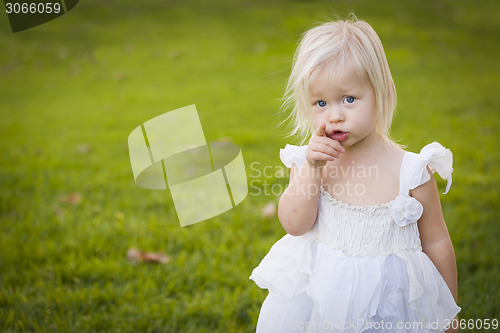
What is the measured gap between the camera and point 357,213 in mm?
1566

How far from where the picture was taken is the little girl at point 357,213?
4.92ft

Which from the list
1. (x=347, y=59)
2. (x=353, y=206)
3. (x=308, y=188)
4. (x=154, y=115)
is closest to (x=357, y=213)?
(x=353, y=206)

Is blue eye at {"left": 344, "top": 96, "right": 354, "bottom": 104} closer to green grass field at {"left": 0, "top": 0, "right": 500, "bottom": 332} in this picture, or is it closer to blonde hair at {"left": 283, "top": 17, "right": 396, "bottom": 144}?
blonde hair at {"left": 283, "top": 17, "right": 396, "bottom": 144}

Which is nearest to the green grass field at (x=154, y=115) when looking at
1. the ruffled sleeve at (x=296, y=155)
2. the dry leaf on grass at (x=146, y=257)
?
the dry leaf on grass at (x=146, y=257)

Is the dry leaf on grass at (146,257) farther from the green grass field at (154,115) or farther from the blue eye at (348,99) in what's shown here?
the blue eye at (348,99)

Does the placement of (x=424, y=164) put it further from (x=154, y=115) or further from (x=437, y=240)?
(x=154, y=115)

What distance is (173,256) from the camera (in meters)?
3.03

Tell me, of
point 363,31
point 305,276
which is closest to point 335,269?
point 305,276

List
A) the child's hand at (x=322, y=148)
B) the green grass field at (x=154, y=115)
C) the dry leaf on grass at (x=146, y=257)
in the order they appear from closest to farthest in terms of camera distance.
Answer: the child's hand at (x=322, y=148) < the green grass field at (x=154, y=115) < the dry leaf on grass at (x=146, y=257)

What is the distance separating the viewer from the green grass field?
2584 millimetres

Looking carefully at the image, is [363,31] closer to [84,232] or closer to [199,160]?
[84,232]

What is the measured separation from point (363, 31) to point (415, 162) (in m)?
0.43

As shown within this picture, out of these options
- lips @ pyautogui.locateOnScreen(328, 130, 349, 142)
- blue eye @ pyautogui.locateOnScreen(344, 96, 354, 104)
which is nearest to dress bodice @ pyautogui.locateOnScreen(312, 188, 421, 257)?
lips @ pyautogui.locateOnScreen(328, 130, 349, 142)

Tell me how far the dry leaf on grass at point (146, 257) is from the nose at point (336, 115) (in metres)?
1.75
